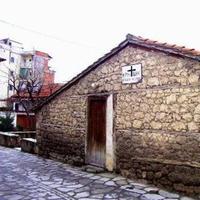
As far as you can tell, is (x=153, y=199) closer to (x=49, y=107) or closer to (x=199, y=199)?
(x=199, y=199)

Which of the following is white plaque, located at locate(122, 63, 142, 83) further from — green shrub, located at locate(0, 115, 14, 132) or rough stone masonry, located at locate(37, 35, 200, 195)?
green shrub, located at locate(0, 115, 14, 132)

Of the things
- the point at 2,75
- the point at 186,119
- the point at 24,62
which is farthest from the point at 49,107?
the point at 24,62

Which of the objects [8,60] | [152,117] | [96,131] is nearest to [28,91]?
[96,131]

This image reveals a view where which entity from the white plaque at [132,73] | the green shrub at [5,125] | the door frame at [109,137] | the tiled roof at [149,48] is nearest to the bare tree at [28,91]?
the green shrub at [5,125]

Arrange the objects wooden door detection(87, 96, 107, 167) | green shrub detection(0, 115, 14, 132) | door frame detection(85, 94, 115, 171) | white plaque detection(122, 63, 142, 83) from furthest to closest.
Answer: green shrub detection(0, 115, 14, 132)
wooden door detection(87, 96, 107, 167)
door frame detection(85, 94, 115, 171)
white plaque detection(122, 63, 142, 83)

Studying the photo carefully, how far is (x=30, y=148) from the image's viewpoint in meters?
12.8

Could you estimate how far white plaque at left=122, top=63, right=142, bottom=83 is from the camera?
321 inches

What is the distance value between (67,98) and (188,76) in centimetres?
506

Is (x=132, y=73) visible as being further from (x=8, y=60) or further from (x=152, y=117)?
(x=8, y=60)

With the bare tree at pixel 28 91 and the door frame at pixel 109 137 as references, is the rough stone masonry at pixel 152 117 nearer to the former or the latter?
the door frame at pixel 109 137

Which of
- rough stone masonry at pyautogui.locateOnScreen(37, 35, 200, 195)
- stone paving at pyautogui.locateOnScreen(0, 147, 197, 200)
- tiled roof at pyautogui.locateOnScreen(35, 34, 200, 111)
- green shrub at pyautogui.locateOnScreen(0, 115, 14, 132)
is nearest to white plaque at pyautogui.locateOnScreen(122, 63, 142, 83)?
rough stone masonry at pyautogui.locateOnScreen(37, 35, 200, 195)

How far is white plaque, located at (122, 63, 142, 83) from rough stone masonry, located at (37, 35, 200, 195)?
130 millimetres

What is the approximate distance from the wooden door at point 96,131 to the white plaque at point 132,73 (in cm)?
107

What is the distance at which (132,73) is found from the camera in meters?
8.37
